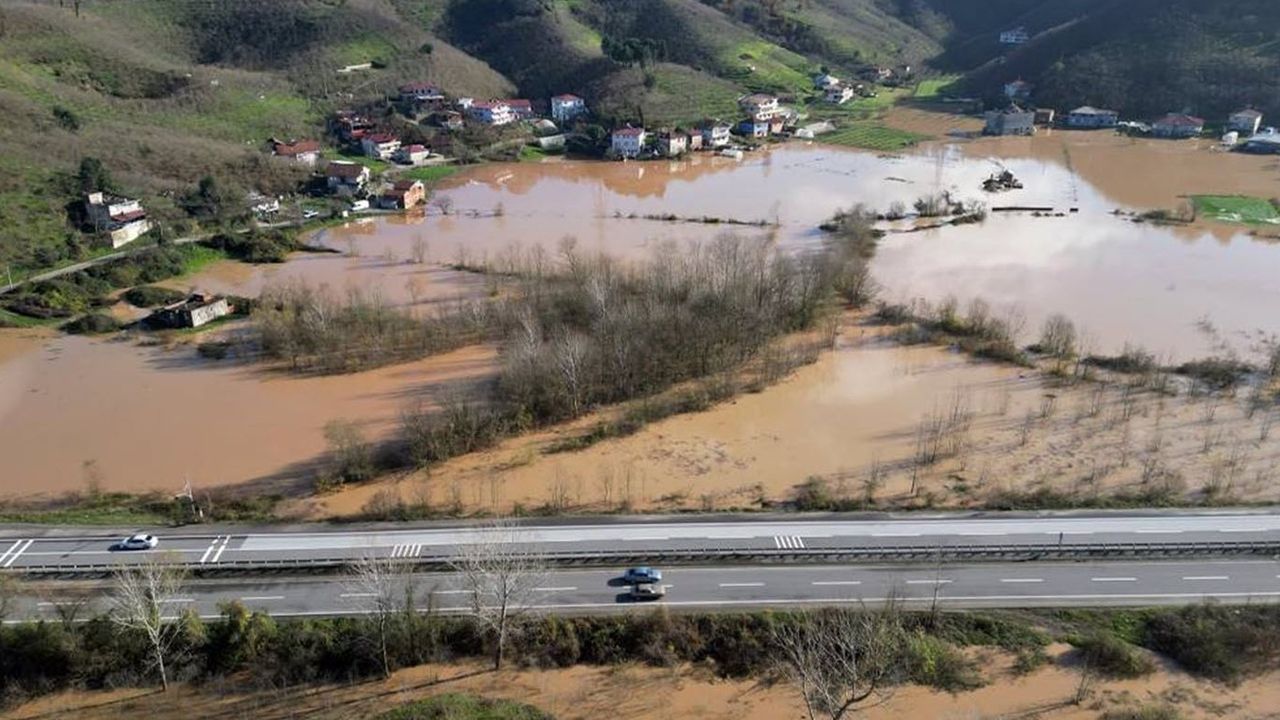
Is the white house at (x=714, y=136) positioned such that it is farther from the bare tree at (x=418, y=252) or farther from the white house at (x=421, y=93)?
the bare tree at (x=418, y=252)

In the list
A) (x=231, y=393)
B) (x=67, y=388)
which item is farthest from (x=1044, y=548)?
Answer: (x=67, y=388)

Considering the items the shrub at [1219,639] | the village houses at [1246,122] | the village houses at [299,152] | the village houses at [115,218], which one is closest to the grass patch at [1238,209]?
the village houses at [1246,122]

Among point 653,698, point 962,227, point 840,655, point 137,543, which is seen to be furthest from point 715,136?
point 653,698

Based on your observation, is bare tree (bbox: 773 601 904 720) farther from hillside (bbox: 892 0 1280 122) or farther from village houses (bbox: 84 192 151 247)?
hillside (bbox: 892 0 1280 122)

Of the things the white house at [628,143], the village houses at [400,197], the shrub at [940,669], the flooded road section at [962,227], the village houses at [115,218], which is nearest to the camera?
the shrub at [940,669]

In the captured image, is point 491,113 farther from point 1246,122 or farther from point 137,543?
point 1246,122

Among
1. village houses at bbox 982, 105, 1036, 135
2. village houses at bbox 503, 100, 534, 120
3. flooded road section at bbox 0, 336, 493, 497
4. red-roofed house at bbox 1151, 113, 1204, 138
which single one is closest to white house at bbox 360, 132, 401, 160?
village houses at bbox 503, 100, 534, 120
